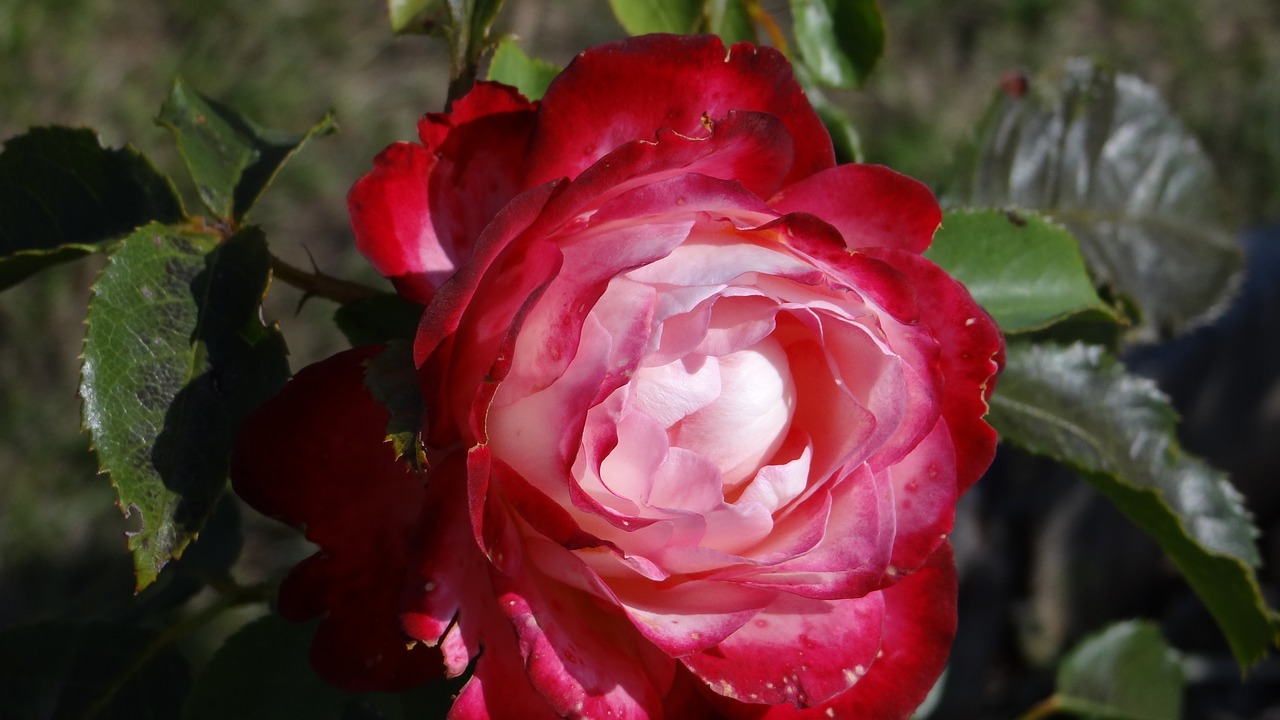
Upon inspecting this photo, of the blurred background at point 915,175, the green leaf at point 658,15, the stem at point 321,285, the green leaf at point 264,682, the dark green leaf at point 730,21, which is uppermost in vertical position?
the green leaf at point 658,15

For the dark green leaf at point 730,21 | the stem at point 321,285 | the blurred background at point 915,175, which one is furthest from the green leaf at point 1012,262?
the blurred background at point 915,175

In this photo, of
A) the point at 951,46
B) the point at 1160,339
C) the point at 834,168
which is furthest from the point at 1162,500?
the point at 951,46

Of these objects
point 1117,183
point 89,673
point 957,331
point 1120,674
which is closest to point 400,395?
point 957,331

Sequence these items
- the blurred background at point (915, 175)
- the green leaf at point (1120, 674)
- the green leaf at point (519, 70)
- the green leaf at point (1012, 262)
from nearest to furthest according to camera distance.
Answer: the green leaf at point (519, 70) < the green leaf at point (1012, 262) < the green leaf at point (1120, 674) < the blurred background at point (915, 175)

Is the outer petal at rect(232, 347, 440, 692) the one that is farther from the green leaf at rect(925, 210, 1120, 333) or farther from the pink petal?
the green leaf at rect(925, 210, 1120, 333)

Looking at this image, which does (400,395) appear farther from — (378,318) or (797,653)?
(797,653)

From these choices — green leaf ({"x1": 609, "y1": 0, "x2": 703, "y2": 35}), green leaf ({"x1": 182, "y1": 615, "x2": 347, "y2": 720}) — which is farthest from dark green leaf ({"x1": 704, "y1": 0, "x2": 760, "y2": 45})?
green leaf ({"x1": 182, "y1": 615, "x2": 347, "y2": 720})

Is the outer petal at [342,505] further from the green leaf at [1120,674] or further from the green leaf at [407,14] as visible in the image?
the green leaf at [1120,674]
